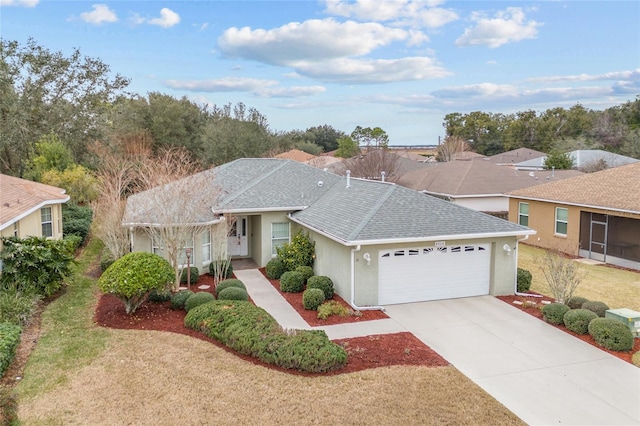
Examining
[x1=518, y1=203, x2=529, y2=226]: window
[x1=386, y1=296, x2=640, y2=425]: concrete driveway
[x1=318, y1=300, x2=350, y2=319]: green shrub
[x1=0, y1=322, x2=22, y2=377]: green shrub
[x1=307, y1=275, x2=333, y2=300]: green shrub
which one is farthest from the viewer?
[x1=518, y1=203, x2=529, y2=226]: window

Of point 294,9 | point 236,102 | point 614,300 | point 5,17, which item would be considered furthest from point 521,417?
point 236,102

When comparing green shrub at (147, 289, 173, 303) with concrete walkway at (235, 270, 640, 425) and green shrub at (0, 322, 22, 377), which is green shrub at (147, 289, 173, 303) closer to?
concrete walkway at (235, 270, 640, 425)

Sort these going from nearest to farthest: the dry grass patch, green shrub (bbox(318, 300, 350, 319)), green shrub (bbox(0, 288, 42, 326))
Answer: the dry grass patch < green shrub (bbox(0, 288, 42, 326)) < green shrub (bbox(318, 300, 350, 319))

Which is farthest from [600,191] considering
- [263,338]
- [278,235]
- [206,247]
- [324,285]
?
[263,338]

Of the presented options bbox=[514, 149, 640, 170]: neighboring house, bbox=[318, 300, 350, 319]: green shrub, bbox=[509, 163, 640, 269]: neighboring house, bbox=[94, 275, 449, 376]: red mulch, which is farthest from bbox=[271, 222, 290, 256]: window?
bbox=[514, 149, 640, 170]: neighboring house

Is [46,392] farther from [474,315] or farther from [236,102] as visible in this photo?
[236,102]

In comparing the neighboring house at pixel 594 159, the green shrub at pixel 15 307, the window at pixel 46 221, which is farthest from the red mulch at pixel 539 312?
the neighboring house at pixel 594 159

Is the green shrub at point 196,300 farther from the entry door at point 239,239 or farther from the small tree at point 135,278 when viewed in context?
the entry door at point 239,239
